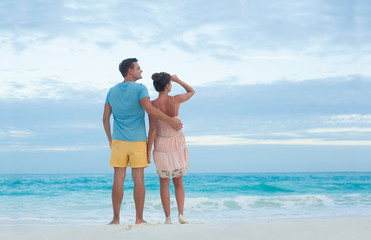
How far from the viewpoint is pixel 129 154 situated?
3.76 m

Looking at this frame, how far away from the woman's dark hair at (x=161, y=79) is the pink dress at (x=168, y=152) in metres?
0.36

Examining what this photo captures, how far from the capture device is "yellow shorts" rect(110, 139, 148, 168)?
147 inches

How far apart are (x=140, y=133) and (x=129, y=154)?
0.23 m

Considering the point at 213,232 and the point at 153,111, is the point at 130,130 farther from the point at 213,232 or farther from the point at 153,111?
the point at 213,232

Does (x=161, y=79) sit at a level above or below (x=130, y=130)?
above

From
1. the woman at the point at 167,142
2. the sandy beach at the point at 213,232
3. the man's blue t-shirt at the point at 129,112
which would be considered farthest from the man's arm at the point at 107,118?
the sandy beach at the point at 213,232

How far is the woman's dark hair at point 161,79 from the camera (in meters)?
3.87

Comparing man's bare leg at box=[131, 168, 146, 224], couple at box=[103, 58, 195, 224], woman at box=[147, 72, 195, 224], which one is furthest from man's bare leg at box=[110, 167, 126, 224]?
woman at box=[147, 72, 195, 224]

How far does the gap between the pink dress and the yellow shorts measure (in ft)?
0.61

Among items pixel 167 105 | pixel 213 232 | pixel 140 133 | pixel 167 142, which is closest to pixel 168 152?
pixel 167 142

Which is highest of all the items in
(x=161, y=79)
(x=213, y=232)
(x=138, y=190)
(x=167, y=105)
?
(x=161, y=79)

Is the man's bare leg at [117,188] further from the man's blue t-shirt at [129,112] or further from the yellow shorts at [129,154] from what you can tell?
the man's blue t-shirt at [129,112]

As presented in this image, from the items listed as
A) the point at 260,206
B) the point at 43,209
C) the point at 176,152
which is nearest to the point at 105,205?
the point at 43,209

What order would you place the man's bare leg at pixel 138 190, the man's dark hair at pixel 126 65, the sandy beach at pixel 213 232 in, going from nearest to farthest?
the sandy beach at pixel 213 232 → the man's bare leg at pixel 138 190 → the man's dark hair at pixel 126 65
